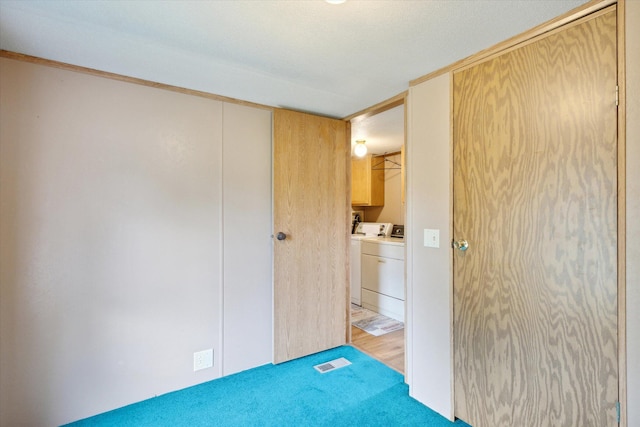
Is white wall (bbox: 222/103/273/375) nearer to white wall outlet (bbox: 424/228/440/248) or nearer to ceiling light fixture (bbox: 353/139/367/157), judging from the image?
white wall outlet (bbox: 424/228/440/248)

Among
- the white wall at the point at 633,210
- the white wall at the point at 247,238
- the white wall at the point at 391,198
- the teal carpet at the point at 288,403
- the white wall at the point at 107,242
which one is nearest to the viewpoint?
the white wall at the point at 633,210

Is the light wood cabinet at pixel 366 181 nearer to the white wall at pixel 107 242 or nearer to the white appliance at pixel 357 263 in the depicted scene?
the white appliance at pixel 357 263

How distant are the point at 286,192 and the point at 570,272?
1849 mm

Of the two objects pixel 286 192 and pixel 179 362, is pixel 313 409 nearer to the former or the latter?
pixel 179 362

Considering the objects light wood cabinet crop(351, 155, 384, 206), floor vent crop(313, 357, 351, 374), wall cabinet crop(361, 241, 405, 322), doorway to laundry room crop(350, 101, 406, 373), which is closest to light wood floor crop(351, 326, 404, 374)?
doorway to laundry room crop(350, 101, 406, 373)

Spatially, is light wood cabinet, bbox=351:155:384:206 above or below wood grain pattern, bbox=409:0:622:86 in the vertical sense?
below

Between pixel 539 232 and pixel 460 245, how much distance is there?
0.41 metres

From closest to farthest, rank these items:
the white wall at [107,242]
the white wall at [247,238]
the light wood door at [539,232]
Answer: the light wood door at [539,232]
the white wall at [107,242]
the white wall at [247,238]

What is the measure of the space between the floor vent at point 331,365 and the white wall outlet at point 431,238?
4.10ft

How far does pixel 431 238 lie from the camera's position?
200cm

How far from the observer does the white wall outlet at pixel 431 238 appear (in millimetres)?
1962

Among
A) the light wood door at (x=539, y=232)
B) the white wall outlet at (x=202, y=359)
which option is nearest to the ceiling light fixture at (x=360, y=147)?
the light wood door at (x=539, y=232)

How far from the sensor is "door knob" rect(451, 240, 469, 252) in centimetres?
182

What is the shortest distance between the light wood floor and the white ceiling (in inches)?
84.7
